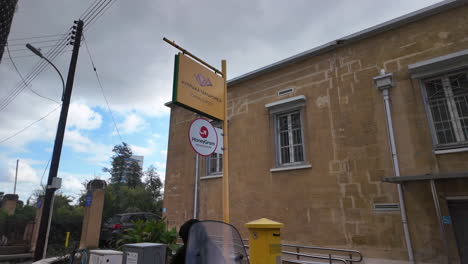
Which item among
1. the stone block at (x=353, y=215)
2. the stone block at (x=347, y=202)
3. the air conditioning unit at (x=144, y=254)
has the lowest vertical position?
the air conditioning unit at (x=144, y=254)

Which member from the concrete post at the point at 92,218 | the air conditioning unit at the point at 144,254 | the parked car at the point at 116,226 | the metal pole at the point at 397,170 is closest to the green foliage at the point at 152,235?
the air conditioning unit at the point at 144,254

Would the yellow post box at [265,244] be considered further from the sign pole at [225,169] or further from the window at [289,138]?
the window at [289,138]

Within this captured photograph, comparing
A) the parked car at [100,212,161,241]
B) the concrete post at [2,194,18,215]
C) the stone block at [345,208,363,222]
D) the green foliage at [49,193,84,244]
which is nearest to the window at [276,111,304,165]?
the stone block at [345,208,363,222]

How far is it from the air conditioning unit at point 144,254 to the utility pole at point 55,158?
19.9 ft

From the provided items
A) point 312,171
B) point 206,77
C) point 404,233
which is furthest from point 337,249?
point 206,77

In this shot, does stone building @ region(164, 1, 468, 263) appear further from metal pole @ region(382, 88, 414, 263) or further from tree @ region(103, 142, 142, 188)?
tree @ region(103, 142, 142, 188)

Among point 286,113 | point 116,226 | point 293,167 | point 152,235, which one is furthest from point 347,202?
point 116,226

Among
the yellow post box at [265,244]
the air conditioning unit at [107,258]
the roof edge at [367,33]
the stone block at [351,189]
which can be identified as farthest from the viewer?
the stone block at [351,189]

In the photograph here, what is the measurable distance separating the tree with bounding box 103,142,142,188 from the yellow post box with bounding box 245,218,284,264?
131 feet

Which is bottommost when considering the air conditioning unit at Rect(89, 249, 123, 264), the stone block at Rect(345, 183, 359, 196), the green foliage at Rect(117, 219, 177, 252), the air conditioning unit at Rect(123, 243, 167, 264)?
the air conditioning unit at Rect(89, 249, 123, 264)

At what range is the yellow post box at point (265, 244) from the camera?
454 cm

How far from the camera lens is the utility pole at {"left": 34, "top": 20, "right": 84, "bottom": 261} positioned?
352 inches

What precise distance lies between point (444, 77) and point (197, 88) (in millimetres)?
6412

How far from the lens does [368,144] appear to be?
7410 millimetres
